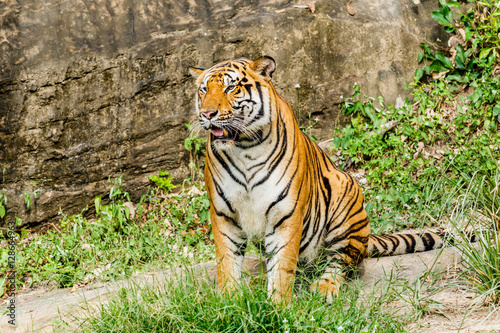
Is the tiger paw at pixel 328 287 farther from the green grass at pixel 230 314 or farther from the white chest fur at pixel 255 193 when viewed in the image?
the white chest fur at pixel 255 193

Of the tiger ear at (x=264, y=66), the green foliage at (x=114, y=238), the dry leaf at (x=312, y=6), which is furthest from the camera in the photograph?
the dry leaf at (x=312, y=6)

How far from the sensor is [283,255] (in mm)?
3488

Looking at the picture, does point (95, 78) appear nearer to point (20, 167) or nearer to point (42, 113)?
point (42, 113)

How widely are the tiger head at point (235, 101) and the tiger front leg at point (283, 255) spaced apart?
657 mm

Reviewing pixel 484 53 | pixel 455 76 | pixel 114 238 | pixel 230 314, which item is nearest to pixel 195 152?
pixel 114 238

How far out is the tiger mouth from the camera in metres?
3.41

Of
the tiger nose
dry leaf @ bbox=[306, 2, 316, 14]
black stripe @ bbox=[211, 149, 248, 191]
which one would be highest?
dry leaf @ bbox=[306, 2, 316, 14]

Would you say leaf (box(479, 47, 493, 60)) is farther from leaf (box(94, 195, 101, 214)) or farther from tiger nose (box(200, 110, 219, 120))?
leaf (box(94, 195, 101, 214))

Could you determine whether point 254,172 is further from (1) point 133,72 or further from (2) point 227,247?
(1) point 133,72

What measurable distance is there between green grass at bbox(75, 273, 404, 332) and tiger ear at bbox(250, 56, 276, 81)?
1.43 metres

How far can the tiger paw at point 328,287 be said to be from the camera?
3.65 metres

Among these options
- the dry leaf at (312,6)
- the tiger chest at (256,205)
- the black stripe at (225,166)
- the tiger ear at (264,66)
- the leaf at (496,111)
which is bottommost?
the leaf at (496,111)

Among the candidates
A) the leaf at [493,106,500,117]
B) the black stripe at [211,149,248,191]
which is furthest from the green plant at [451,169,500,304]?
the leaf at [493,106,500,117]

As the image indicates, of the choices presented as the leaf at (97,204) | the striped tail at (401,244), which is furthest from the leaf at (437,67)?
the leaf at (97,204)
